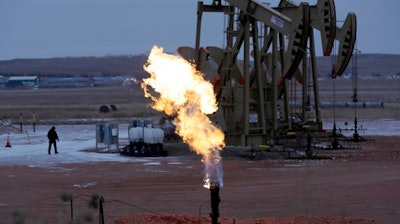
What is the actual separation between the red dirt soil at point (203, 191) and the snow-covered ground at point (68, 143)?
2073 millimetres

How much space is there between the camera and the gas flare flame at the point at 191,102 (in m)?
16.8

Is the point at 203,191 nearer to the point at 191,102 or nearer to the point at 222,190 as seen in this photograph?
the point at 222,190

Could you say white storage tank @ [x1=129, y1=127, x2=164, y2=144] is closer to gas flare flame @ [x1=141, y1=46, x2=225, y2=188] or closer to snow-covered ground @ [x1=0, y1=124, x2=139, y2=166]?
snow-covered ground @ [x1=0, y1=124, x2=139, y2=166]

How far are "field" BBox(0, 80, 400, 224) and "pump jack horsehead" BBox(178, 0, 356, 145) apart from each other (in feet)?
8.96

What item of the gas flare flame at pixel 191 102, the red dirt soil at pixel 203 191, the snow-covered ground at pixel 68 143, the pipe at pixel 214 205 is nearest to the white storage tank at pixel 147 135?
the snow-covered ground at pixel 68 143

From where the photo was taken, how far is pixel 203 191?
24.6m

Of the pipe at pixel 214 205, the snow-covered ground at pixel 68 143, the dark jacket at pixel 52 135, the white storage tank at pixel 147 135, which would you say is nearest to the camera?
the pipe at pixel 214 205

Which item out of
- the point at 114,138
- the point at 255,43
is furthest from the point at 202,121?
the point at 114,138

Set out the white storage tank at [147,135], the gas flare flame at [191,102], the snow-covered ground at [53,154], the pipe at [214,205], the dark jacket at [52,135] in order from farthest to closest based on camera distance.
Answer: the dark jacket at [52,135], the white storage tank at [147,135], the snow-covered ground at [53,154], the gas flare flame at [191,102], the pipe at [214,205]

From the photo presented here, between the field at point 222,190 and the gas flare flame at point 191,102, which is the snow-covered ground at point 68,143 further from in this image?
the gas flare flame at point 191,102

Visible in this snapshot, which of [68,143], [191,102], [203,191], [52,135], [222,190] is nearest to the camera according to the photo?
[191,102]

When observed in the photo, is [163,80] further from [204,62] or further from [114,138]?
[114,138]

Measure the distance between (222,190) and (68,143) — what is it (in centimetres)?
2134

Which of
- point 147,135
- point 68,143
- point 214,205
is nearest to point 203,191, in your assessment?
point 214,205
